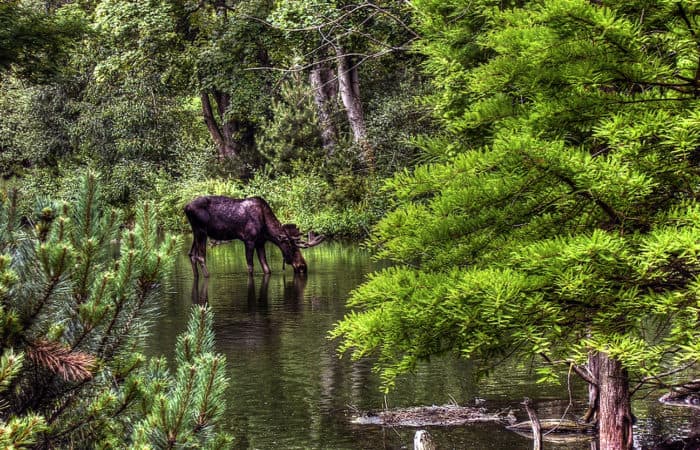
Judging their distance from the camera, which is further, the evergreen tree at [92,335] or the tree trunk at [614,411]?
the tree trunk at [614,411]

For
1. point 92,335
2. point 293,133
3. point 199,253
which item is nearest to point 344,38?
point 199,253

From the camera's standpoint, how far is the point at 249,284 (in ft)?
76.9

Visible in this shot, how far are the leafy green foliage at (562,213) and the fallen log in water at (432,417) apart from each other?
A: 4.15 m

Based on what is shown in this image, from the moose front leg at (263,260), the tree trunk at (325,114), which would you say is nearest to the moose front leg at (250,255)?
the moose front leg at (263,260)

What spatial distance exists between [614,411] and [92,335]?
4446 millimetres

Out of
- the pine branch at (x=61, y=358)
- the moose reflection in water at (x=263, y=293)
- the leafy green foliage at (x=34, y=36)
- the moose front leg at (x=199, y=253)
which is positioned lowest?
the moose reflection in water at (x=263, y=293)

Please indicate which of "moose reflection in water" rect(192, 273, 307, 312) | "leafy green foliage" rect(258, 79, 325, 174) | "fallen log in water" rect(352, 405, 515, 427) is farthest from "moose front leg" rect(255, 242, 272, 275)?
"fallen log in water" rect(352, 405, 515, 427)

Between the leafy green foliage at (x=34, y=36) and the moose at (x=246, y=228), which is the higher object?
the leafy green foliage at (x=34, y=36)

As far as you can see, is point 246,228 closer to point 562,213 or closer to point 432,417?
point 432,417

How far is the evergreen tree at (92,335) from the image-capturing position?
13.0 feet

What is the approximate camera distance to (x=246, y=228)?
25.8 m

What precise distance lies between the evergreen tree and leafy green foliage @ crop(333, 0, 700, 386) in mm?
1490

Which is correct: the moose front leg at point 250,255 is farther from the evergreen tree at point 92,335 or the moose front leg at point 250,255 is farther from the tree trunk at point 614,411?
the evergreen tree at point 92,335

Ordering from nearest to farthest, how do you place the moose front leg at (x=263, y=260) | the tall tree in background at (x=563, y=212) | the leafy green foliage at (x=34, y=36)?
1. the tall tree in background at (x=563, y=212)
2. the leafy green foliage at (x=34, y=36)
3. the moose front leg at (x=263, y=260)
